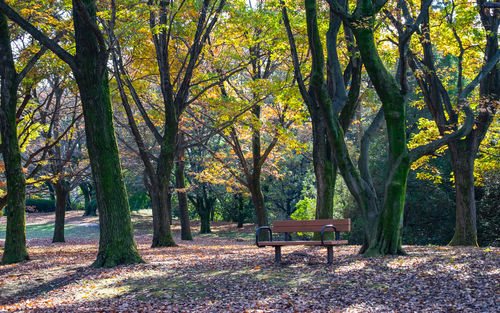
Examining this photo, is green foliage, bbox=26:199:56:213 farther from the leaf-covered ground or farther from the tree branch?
the tree branch

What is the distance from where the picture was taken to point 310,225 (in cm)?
966

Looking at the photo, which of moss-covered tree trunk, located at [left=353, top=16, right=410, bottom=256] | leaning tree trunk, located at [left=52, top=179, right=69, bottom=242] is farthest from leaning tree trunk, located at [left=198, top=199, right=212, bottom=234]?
moss-covered tree trunk, located at [left=353, top=16, right=410, bottom=256]

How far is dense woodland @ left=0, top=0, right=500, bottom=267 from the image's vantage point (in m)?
9.46

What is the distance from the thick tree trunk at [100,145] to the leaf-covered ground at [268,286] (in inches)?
25.1

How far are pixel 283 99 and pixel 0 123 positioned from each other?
8399 mm

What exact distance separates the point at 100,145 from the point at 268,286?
460cm

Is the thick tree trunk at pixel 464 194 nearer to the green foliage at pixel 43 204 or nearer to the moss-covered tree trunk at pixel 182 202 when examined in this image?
the moss-covered tree trunk at pixel 182 202

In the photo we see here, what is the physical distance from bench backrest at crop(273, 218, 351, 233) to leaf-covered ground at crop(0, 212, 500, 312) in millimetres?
620

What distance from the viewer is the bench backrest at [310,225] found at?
927 cm

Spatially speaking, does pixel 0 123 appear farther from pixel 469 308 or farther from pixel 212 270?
pixel 469 308

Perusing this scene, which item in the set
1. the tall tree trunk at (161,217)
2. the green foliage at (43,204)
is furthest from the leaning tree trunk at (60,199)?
the green foliage at (43,204)

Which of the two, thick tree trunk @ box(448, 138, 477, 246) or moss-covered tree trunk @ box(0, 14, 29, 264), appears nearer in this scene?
moss-covered tree trunk @ box(0, 14, 29, 264)

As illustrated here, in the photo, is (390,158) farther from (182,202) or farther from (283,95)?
(182,202)

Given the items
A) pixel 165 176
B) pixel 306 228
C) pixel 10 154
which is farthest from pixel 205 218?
pixel 306 228
